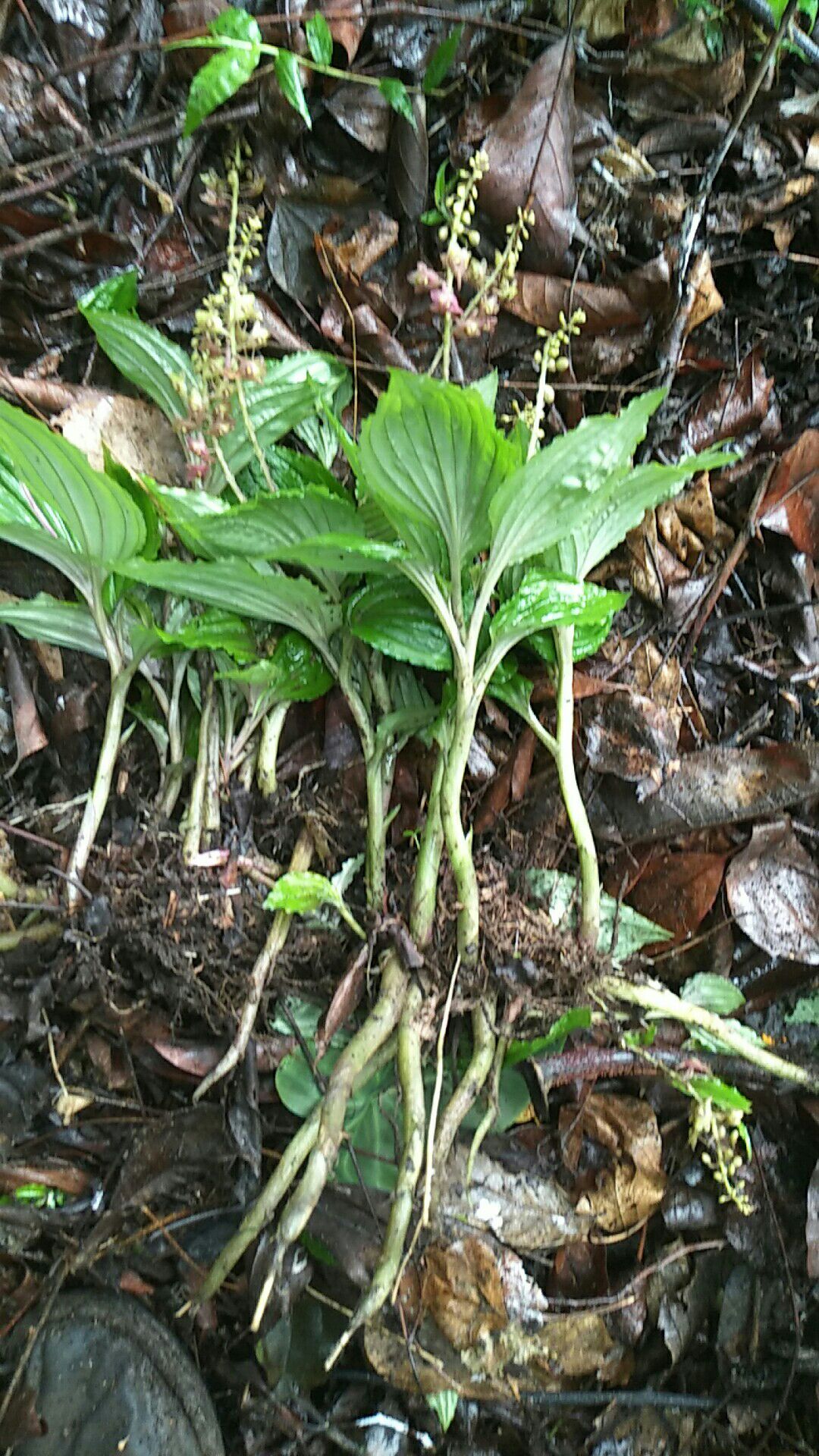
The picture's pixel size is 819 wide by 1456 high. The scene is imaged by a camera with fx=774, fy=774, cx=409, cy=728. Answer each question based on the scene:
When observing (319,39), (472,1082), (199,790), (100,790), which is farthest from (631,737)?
(319,39)

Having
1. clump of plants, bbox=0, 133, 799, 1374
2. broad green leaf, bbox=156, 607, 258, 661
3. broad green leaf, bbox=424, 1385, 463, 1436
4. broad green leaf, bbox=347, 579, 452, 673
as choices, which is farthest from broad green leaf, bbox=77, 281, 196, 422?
broad green leaf, bbox=424, 1385, 463, 1436

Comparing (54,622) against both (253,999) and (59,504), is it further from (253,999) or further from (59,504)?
(253,999)

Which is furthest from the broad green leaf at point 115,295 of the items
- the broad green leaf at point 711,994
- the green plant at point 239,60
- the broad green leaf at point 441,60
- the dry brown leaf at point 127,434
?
the broad green leaf at point 711,994

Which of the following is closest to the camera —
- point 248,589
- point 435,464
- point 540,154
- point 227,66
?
point 435,464

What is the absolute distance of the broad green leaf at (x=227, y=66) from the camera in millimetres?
1205

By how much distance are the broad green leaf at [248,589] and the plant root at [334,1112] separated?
52 centimetres

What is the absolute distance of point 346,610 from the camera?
1.17 m

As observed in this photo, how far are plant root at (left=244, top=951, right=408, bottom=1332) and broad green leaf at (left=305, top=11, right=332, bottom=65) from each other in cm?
145

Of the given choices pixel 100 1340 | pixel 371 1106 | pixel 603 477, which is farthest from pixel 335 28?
pixel 100 1340

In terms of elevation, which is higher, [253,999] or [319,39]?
[319,39]

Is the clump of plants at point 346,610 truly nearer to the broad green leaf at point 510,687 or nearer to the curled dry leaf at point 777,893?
the broad green leaf at point 510,687

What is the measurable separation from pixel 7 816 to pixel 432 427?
3.21 ft

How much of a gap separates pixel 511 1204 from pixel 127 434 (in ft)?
4.62

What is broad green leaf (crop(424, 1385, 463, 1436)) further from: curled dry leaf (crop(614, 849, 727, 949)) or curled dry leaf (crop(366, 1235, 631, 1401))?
curled dry leaf (crop(614, 849, 727, 949))
